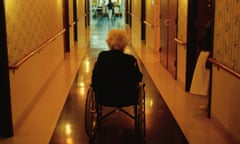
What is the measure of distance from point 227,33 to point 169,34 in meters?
3.51

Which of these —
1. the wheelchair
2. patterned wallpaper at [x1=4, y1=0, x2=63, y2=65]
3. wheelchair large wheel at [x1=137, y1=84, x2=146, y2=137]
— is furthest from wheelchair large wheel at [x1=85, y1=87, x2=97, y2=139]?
patterned wallpaper at [x1=4, y1=0, x2=63, y2=65]

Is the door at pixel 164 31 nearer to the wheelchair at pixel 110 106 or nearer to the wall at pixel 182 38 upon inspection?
the wall at pixel 182 38

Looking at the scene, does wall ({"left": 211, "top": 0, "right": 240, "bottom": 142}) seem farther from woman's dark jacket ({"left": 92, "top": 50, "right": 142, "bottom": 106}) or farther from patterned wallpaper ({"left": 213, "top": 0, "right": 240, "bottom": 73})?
woman's dark jacket ({"left": 92, "top": 50, "right": 142, "bottom": 106})

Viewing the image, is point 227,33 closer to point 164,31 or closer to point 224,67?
point 224,67

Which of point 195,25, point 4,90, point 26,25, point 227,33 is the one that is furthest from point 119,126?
point 195,25

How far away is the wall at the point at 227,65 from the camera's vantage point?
12.0ft

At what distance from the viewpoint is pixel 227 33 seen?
389cm

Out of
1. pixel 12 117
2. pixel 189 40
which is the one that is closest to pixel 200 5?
pixel 189 40

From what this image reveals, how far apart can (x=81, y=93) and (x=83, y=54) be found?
3696mm

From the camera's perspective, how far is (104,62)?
3795 mm

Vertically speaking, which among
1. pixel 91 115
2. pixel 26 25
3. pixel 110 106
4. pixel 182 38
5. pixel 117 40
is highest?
pixel 26 25

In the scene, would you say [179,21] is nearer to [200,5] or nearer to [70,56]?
[200,5]

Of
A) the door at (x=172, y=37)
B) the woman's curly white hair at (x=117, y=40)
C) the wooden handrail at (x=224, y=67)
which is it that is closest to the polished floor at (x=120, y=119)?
the door at (x=172, y=37)

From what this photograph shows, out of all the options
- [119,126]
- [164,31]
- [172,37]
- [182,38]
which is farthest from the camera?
[164,31]
